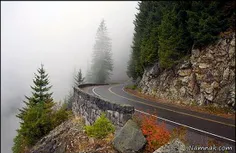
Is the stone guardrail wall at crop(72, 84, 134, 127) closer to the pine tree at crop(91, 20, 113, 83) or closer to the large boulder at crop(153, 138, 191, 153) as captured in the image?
the large boulder at crop(153, 138, 191, 153)

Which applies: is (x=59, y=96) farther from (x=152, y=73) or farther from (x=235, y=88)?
(x=235, y=88)

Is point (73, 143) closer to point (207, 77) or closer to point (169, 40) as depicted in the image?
point (207, 77)

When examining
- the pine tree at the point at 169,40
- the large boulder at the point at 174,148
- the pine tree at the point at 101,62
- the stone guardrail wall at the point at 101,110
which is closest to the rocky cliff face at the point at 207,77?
the pine tree at the point at 169,40

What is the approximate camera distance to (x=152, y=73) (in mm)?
32281

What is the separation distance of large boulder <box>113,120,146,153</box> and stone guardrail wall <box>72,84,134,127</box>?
742 millimetres

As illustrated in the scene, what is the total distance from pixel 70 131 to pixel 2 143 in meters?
171

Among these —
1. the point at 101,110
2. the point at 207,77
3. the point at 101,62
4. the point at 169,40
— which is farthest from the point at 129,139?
the point at 101,62

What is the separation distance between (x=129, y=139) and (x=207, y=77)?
15.5 meters

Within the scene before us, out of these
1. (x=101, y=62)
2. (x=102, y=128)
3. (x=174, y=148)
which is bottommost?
(x=101, y=62)

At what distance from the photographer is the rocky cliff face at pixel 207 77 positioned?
68.6 feet

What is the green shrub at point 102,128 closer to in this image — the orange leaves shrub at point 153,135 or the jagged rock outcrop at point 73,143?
the jagged rock outcrop at point 73,143

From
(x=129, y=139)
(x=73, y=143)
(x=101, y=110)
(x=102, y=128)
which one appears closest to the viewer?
(x=129, y=139)

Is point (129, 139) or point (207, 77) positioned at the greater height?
point (207, 77)

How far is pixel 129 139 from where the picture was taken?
906cm
